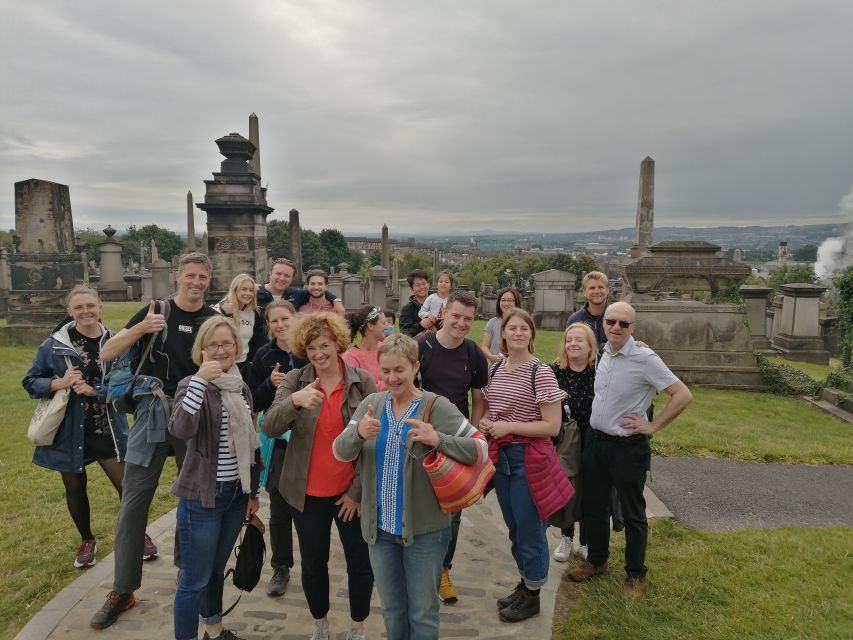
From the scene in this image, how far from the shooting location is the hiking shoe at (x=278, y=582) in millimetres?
3734

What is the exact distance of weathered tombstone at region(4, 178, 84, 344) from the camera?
40.9 ft

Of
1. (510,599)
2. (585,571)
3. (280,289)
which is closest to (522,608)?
(510,599)

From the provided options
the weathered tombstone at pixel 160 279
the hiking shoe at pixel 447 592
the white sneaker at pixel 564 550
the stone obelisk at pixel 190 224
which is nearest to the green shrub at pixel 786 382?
the white sneaker at pixel 564 550

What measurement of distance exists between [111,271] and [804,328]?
81.8 ft

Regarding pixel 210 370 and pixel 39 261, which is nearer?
pixel 210 370

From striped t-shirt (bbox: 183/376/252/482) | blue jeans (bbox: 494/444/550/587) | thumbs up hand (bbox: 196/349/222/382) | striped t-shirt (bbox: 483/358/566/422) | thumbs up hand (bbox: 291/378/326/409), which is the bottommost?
blue jeans (bbox: 494/444/550/587)

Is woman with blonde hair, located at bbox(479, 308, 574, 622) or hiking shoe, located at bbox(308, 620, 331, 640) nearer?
hiking shoe, located at bbox(308, 620, 331, 640)

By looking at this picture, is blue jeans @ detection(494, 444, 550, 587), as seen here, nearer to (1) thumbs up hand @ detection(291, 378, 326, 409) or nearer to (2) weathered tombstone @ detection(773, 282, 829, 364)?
(1) thumbs up hand @ detection(291, 378, 326, 409)

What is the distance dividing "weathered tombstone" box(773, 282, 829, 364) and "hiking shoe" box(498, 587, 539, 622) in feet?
46.6

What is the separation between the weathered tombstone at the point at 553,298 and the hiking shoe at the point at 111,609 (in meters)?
17.2

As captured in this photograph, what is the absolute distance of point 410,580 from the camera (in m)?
2.70

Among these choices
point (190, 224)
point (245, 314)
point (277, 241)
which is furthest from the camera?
point (277, 241)

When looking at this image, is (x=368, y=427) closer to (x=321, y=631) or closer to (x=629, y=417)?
(x=321, y=631)

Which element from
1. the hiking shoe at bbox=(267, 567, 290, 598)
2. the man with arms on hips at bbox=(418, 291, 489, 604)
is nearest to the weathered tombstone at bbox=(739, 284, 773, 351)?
the man with arms on hips at bbox=(418, 291, 489, 604)
